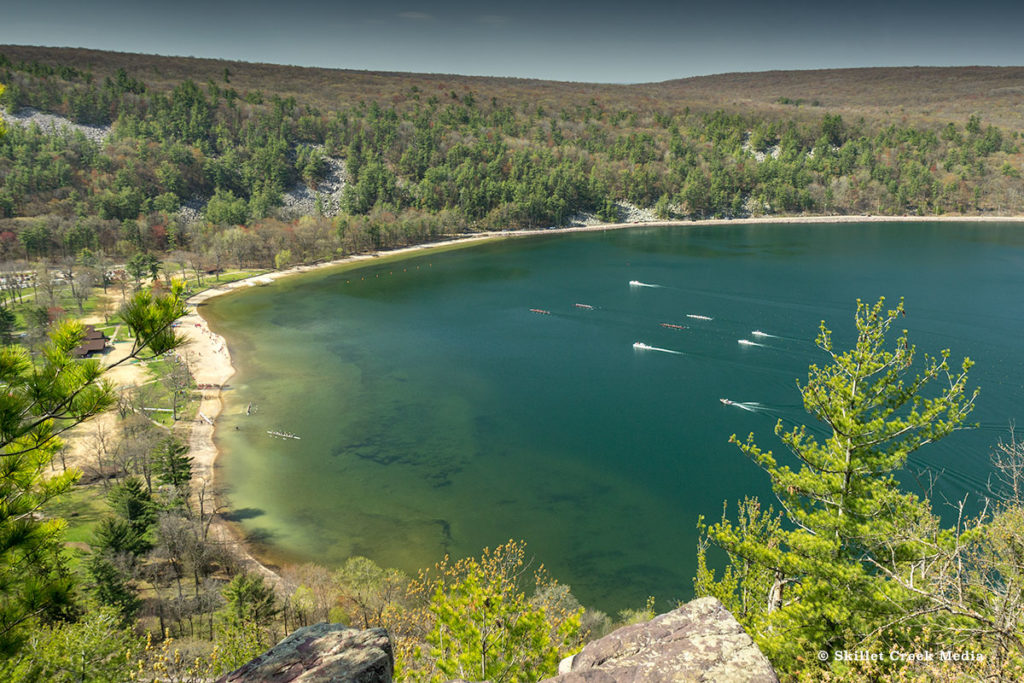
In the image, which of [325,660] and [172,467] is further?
[172,467]

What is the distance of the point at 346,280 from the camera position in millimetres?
117438

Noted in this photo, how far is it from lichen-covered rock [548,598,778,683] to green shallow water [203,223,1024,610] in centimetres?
Result: 2448

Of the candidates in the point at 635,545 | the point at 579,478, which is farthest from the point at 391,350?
the point at 635,545

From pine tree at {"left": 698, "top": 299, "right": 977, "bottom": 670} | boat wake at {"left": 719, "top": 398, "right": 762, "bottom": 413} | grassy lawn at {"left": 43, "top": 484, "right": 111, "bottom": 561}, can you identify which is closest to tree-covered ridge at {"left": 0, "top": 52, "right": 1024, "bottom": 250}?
grassy lawn at {"left": 43, "top": 484, "right": 111, "bottom": 561}

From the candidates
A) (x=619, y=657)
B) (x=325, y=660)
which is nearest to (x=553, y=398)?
(x=619, y=657)

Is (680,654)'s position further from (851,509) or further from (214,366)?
(214,366)

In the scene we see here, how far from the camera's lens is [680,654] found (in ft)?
34.8

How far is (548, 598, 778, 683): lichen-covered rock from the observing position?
10070 millimetres

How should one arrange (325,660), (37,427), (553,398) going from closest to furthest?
1. (325,660)
2. (37,427)
3. (553,398)

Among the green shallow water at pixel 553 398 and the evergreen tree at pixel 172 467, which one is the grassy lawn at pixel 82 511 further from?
the green shallow water at pixel 553 398

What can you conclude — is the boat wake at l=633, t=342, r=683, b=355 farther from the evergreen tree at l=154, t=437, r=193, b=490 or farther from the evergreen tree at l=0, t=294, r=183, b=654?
the evergreen tree at l=0, t=294, r=183, b=654

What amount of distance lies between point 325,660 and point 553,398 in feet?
172

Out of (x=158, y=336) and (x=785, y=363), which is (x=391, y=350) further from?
(x=158, y=336)

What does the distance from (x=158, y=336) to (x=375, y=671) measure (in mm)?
7604
